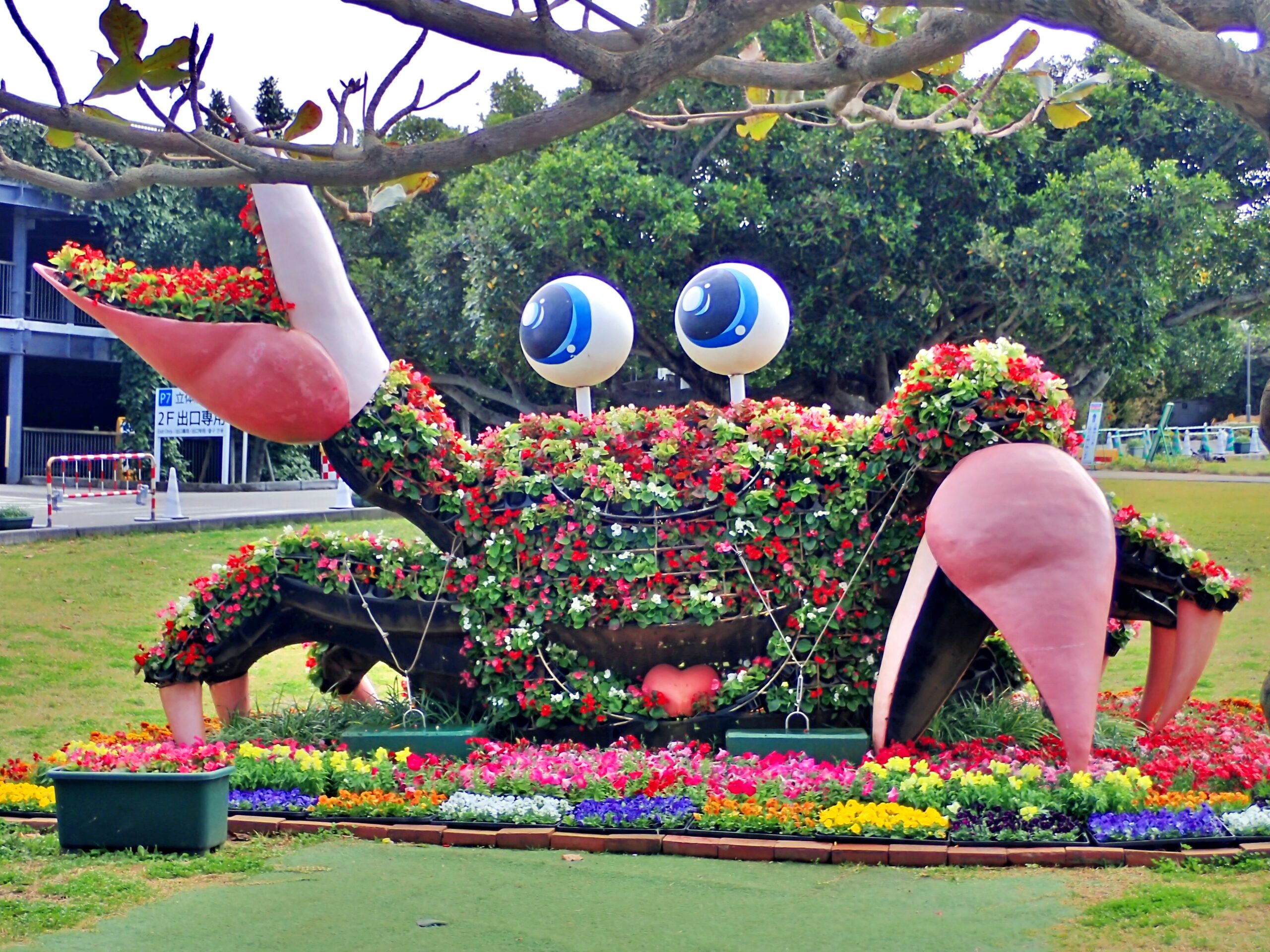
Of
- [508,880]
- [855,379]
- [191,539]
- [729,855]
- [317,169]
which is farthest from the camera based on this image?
[855,379]

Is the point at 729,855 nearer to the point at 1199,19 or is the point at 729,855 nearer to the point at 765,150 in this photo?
the point at 1199,19

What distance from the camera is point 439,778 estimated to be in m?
7.16

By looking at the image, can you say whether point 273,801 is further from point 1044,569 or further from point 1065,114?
point 1065,114

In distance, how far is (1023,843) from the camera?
240 inches

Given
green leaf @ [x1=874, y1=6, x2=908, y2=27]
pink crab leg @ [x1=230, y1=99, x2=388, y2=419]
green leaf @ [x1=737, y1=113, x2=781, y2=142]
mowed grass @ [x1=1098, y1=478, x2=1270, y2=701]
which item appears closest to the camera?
green leaf @ [x1=874, y1=6, x2=908, y2=27]

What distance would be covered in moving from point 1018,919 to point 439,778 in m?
3.27

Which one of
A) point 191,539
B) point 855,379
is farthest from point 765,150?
point 191,539

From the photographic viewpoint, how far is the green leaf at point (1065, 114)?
5191 mm

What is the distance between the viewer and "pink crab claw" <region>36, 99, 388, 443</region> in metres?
7.55

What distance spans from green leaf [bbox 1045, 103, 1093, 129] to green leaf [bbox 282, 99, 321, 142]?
2.78 meters

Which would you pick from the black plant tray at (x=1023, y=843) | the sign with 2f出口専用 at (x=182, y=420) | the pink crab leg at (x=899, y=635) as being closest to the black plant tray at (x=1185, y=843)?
the black plant tray at (x=1023, y=843)

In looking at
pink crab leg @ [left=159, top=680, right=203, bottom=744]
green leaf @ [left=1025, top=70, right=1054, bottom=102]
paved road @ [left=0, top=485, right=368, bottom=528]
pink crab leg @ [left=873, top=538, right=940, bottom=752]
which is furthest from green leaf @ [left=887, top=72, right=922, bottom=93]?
paved road @ [left=0, top=485, right=368, bottom=528]

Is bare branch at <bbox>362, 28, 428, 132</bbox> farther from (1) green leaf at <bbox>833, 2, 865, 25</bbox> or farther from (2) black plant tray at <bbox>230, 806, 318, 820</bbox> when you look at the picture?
(2) black plant tray at <bbox>230, 806, 318, 820</bbox>

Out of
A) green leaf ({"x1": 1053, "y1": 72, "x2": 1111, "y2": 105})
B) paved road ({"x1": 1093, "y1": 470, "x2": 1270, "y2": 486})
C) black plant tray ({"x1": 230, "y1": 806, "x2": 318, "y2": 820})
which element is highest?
green leaf ({"x1": 1053, "y1": 72, "x2": 1111, "y2": 105})
